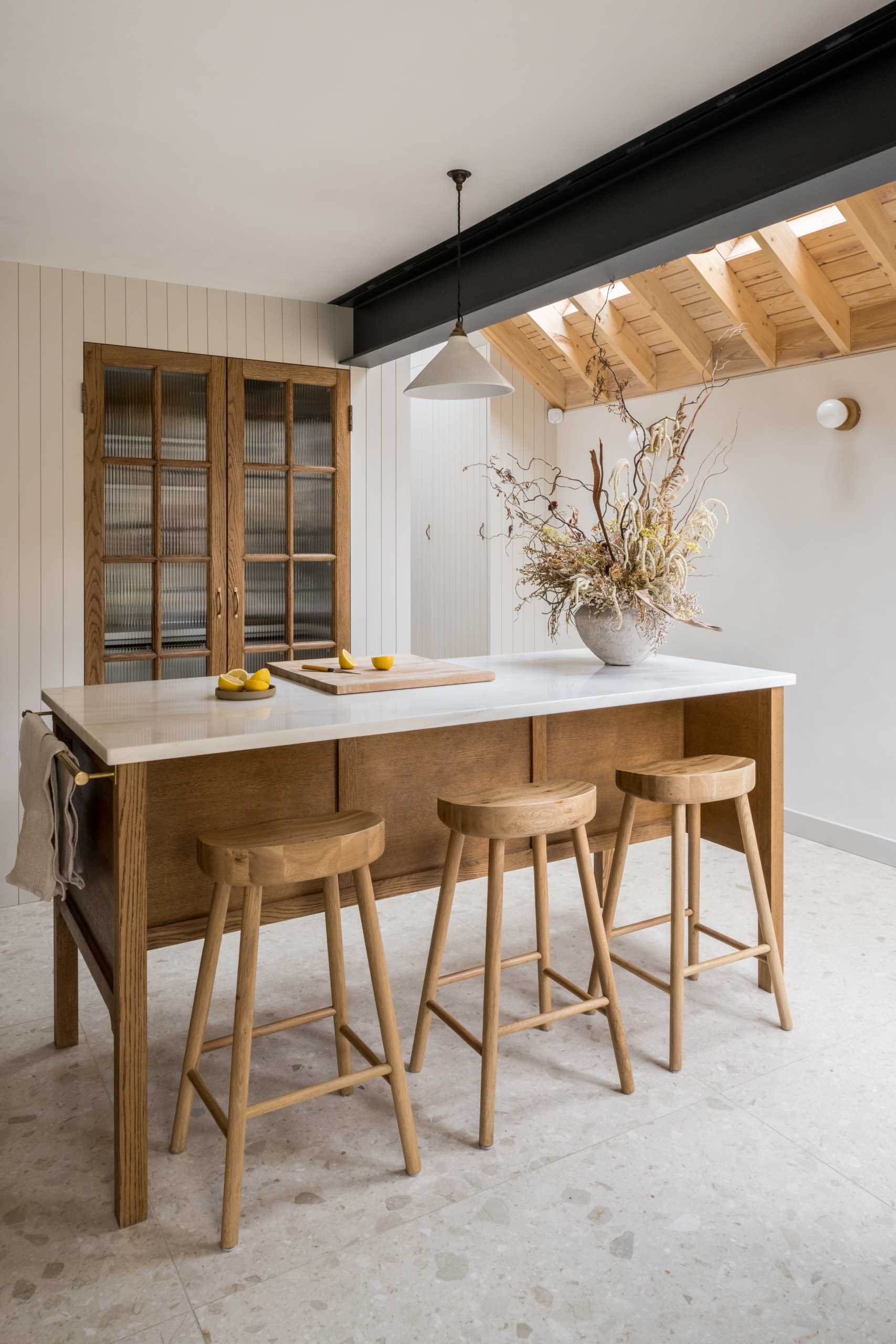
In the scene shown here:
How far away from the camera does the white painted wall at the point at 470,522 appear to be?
20.1ft

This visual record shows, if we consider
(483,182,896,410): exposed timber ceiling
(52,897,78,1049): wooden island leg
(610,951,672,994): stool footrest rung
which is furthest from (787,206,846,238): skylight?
(52,897,78,1049): wooden island leg

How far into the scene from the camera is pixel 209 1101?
1.97 meters

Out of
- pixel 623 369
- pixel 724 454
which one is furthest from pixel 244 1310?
pixel 623 369

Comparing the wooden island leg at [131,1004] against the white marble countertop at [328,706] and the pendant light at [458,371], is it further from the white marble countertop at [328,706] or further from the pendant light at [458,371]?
the pendant light at [458,371]

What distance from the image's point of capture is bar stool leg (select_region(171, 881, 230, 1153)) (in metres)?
1.99

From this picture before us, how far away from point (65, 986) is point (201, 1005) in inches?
30.3

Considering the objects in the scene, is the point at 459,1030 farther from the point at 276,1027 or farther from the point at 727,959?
the point at 727,959

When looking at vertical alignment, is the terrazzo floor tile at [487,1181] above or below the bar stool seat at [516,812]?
below

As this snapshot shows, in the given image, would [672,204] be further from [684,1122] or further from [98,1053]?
[98,1053]

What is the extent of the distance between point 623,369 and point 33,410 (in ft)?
10.7

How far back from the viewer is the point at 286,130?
2.63m

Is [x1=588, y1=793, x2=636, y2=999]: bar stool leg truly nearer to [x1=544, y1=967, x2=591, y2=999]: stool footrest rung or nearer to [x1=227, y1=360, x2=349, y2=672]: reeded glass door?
[x1=544, y1=967, x2=591, y2=999]: stool footrest rung

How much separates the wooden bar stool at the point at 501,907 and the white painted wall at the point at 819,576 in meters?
2.33

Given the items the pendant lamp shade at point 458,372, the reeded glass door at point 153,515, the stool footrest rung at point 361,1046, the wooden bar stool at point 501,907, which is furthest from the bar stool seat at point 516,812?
the reeded glass door at point 153,515
